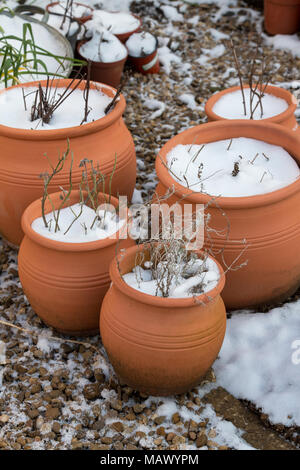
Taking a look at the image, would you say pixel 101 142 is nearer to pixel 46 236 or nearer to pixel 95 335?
pixel 46 236

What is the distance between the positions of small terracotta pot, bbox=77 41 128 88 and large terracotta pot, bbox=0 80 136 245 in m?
1.36

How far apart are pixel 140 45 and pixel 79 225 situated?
236 centimetres

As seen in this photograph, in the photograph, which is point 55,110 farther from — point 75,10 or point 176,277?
point 75,10

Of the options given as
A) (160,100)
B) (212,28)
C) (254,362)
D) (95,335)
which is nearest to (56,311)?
(95,335)

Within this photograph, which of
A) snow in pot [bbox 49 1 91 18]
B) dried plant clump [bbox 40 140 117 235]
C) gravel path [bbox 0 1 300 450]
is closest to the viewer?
gravel path [bbox 0 1 300 450]

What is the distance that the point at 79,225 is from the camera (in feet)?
7.78

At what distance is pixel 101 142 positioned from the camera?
266 cm

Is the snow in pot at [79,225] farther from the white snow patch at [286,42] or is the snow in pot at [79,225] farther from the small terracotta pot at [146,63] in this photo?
the white snow patch at [286,42]

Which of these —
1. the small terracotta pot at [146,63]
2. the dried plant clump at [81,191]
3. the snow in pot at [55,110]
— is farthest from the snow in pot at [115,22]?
the dried plant clump at [81,191]

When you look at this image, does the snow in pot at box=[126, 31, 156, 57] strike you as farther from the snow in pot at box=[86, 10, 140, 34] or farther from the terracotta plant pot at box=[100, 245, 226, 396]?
the terracotta plant pot at box=[100, 245, 226, 396]

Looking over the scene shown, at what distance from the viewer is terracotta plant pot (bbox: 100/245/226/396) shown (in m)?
1.97

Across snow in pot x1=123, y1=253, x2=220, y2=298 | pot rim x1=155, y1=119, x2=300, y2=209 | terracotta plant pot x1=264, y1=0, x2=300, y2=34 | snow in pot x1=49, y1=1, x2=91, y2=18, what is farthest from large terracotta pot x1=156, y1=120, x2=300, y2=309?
terracotta plant pot x1=264, y1=0, x2=300, y2=34

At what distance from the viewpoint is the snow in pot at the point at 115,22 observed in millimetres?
4262

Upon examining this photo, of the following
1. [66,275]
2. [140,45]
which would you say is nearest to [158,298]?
[66,275]
